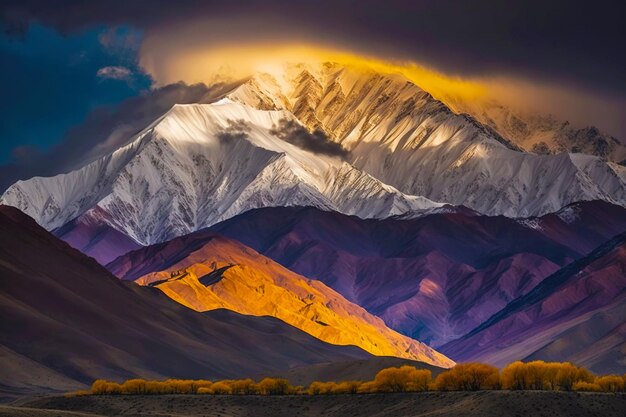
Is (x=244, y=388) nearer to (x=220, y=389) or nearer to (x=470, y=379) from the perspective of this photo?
(x=220, y=389)

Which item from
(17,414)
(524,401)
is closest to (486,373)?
(524,401)

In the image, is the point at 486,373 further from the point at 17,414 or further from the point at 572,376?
the point at 17,414

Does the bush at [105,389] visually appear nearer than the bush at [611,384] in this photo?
No

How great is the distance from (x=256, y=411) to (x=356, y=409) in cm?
1071

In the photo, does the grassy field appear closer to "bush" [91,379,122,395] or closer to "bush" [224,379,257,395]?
"bush" [91,379,122,395]

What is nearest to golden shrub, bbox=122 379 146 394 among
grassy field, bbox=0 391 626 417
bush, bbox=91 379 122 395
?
bush, bbox=91 379 122 395

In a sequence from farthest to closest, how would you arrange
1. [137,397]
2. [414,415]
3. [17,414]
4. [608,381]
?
[137,397]
[608,381]
[414,415]
[17,414]

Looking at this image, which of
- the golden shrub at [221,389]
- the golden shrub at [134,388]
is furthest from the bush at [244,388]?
the golden shrub at [134,388]

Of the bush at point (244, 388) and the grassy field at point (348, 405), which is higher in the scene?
the bush at point (244, 388)

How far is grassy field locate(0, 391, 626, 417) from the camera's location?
139500 millimetres

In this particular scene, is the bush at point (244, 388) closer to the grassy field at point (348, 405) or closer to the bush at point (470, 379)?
the grassy field at point (348, 405)

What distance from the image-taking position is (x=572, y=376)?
6407 inches

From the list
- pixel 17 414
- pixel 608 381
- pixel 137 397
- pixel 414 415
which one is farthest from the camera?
pixel 137 397

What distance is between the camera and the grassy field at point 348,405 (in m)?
140
